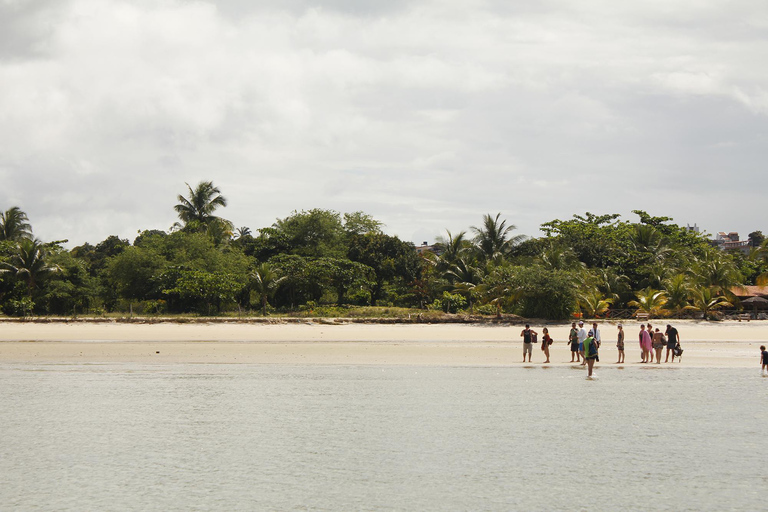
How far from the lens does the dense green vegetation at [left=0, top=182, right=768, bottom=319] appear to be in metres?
35.8

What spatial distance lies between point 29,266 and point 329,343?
20.1 metres

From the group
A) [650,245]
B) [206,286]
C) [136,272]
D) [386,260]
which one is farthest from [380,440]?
[650,245]

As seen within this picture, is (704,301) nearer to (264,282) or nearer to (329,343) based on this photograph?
(329,343)

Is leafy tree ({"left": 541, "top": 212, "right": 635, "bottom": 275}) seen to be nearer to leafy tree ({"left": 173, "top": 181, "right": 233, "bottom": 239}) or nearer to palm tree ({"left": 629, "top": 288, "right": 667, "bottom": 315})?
palm tree ({"left": 629, "top": 288, "right": 667, "bottom": 315})

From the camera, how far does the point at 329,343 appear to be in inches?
1105

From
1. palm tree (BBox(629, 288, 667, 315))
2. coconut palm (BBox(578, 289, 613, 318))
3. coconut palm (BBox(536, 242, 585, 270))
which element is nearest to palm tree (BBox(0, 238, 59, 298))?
coconut palm (BBox(536, 242, 585, 270))

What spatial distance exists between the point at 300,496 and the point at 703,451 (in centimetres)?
787

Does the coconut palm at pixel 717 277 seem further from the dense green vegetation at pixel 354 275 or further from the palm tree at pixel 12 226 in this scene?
the palm tree at pixel 12 226

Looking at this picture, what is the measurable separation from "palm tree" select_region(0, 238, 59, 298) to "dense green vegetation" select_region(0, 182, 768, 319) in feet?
0.22

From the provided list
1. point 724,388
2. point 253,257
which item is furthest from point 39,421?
point 253,257

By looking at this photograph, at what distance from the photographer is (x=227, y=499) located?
9586mm

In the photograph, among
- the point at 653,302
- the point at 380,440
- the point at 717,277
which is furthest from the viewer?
the point at 717,277

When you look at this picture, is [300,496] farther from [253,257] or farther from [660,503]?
[253,257]

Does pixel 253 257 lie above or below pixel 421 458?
above
